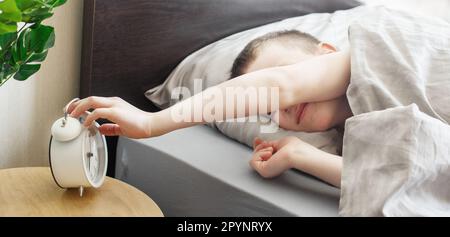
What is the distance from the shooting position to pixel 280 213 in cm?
80

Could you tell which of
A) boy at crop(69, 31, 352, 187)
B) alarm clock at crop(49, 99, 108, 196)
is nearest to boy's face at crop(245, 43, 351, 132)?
boy at crop(69, 31, 352, 187)

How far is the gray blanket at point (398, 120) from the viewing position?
0.73 meters

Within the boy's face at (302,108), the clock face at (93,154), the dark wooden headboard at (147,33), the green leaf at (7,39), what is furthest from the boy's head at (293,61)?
the green leaf at (7,39)

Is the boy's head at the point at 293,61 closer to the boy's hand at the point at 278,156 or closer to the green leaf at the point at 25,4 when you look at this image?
the boy's hand at the point at 278,156

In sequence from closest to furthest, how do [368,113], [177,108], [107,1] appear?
1. [368,113]
2. [177,108]
3. [107,1]

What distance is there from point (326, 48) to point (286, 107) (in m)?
0.12

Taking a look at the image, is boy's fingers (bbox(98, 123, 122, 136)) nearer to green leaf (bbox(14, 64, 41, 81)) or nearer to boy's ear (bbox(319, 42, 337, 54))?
green leaf (bbox(14, 64, 41, 81))

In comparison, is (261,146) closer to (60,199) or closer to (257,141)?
(257,141)

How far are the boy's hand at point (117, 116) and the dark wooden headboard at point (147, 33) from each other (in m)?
0.11

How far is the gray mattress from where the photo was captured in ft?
2.69

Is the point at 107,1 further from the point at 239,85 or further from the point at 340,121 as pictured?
the point at 340,121

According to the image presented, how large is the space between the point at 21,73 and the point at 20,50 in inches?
1.7

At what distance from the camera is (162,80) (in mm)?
1051

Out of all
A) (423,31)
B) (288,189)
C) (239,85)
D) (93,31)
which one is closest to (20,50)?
(93,31)
